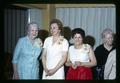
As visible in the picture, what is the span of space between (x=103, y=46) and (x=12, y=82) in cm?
127

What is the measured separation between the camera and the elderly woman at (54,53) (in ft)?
15.5

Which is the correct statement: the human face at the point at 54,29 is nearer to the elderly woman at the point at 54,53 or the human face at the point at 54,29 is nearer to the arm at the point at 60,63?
the elderly woman at the point at 54,53

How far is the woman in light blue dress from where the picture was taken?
4.75m

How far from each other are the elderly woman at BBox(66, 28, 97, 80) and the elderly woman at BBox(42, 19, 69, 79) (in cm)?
9

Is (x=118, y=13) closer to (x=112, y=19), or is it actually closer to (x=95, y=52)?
(x=112, y=19)

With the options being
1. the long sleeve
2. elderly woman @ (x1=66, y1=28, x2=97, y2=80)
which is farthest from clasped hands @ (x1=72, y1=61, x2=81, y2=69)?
the long sleeve

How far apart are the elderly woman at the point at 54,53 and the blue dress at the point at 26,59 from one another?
4.2 inches

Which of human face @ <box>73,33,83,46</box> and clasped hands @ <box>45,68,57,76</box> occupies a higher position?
human face @ <box>73,33,83,46</box>

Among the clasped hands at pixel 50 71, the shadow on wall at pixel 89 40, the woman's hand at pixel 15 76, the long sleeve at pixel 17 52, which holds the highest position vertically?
the shadow on wall at pixel 89 40

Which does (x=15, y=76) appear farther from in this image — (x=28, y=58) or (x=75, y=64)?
(x=75, y=64)

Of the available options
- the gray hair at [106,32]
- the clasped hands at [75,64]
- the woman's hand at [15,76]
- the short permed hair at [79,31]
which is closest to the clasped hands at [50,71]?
the clasped hands at [75,64]

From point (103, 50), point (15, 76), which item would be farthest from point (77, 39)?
point (15, 76)

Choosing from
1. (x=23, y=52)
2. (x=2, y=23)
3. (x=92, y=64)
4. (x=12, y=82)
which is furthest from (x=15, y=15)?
(x=92, y=64)

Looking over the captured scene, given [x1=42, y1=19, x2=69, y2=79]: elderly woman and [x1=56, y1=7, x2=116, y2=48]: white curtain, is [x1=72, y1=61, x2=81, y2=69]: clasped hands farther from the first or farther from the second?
[x1=56, y1=7, x2=116, y2=48]: white curtain
